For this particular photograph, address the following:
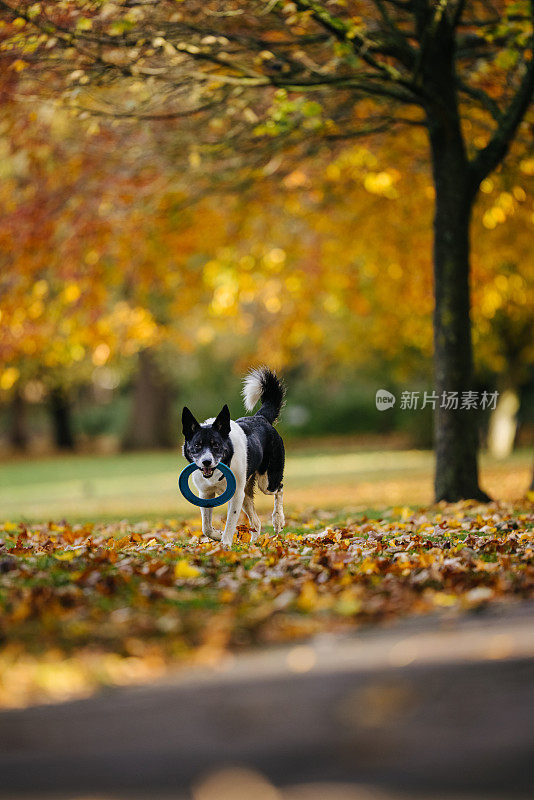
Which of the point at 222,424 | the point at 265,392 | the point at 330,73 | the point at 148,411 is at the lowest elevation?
the point at 148,411

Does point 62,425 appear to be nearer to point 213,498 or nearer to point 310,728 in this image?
point 213,498

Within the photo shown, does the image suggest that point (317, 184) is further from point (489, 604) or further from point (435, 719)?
point (435, 719)

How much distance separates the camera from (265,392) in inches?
Result: 345

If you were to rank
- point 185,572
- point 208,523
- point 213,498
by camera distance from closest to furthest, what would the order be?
point 185,572
point 213,498
point 208,523

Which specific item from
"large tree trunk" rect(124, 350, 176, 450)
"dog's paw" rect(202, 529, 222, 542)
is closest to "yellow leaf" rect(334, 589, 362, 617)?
"dog's paw" rect(202, 529, 222, 542)

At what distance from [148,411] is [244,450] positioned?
31371mm

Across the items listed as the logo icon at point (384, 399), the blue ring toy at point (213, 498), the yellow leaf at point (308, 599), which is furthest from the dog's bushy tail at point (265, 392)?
the logo icon at point (384, 399)

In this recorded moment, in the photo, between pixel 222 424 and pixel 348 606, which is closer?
pixel 348 606

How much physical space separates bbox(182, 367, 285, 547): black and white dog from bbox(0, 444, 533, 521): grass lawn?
16.0 feet

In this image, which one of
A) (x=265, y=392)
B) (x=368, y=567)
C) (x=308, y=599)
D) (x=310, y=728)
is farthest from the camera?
(x=265, y=392)

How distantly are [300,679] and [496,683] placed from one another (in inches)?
31.5

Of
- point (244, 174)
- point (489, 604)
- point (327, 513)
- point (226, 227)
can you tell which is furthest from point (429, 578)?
point (226, 227)

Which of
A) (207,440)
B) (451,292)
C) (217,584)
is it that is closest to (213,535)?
(207,440)

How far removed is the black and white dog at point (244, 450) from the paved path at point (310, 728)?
3.24 meters
